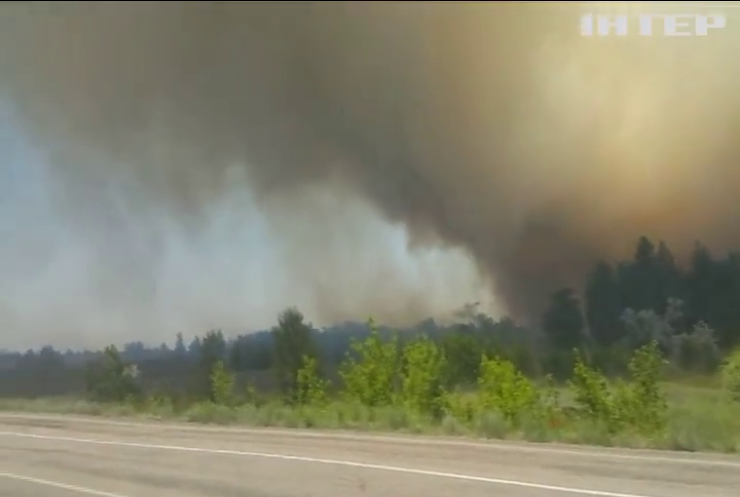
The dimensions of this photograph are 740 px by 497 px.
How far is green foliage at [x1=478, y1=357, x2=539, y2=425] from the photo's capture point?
55.4 ft

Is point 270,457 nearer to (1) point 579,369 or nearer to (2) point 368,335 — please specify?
(1) point 579,369

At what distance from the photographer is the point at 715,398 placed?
1392cm

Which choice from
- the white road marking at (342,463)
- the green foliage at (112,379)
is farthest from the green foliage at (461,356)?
the white road marking at (342,463)

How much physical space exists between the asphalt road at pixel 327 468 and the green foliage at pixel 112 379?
434cm

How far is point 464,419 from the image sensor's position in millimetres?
17312

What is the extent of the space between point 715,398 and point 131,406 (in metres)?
11.6

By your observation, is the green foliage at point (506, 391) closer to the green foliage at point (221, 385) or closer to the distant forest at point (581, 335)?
the distant forest at point (581, 335)

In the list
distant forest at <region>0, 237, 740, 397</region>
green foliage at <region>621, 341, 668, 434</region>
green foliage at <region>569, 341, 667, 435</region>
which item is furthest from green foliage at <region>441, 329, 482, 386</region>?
green foliage at <region>621, 341, 668, 434</region>

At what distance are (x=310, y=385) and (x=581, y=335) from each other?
21.2 feet

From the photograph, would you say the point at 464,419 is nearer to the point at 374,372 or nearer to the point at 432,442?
the point at 374,372

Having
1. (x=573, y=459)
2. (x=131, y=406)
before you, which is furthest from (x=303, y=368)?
(x=573, y=459)

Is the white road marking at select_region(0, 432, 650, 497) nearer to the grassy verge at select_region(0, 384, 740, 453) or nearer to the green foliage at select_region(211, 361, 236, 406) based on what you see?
the grassy verge at select_region(0, 384, 740, 453)

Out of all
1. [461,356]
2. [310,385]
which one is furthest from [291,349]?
[461,356]

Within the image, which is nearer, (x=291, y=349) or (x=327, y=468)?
(x=327, y=468)
